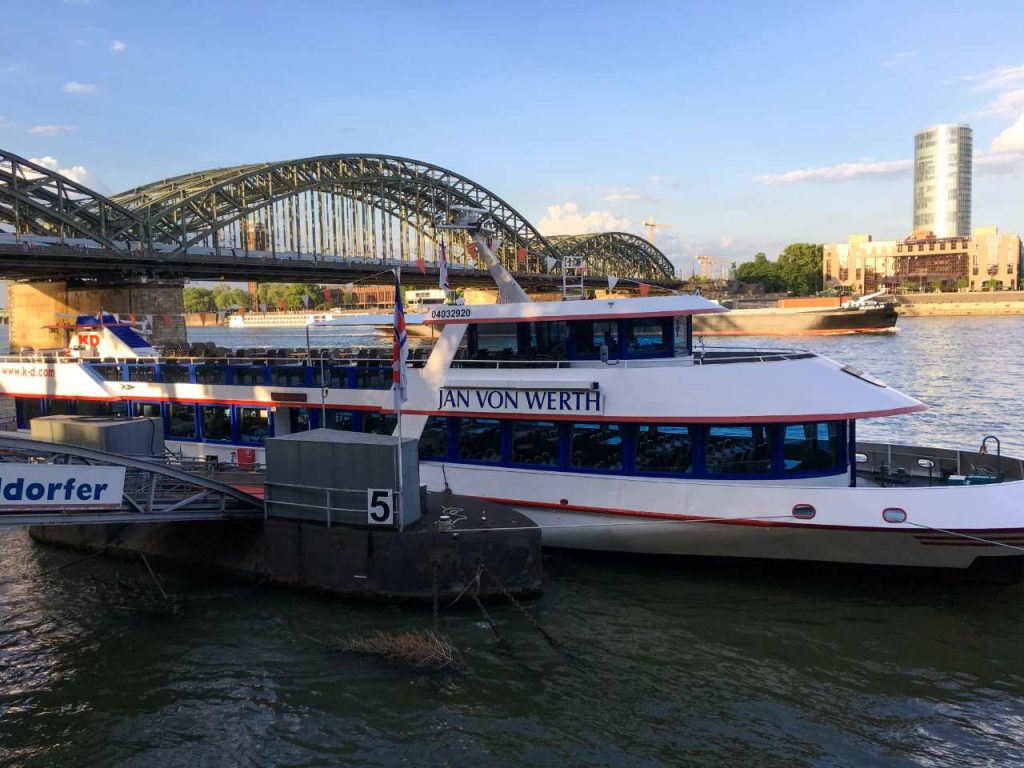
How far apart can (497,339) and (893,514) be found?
767cm

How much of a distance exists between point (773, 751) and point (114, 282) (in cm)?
6195

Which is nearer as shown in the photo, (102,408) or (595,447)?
(595,447)

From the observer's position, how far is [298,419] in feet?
56.3

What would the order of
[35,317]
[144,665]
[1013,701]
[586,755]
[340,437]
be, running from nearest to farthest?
[586,755] < [1013,701] < [144,665] < [340,437] < [35,317]

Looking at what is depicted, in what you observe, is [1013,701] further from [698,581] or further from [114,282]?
[114,282]

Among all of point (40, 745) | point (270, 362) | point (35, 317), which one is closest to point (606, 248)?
point (35, 317)

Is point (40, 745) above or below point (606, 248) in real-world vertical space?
below

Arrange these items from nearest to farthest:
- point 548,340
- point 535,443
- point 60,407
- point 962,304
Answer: point 535,443 → point 548,340 → point 60,407 → point 962,304

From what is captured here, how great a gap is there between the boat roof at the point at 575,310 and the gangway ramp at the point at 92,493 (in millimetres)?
5131

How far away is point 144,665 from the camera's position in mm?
10438

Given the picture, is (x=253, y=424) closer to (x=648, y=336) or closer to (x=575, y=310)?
(x=575, y=310)

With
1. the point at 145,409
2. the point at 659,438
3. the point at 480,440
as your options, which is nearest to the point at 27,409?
the point at 145,409

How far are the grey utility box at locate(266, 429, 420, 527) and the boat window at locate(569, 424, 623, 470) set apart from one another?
3133mm

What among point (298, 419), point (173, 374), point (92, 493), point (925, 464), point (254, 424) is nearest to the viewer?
point (92, 493)
